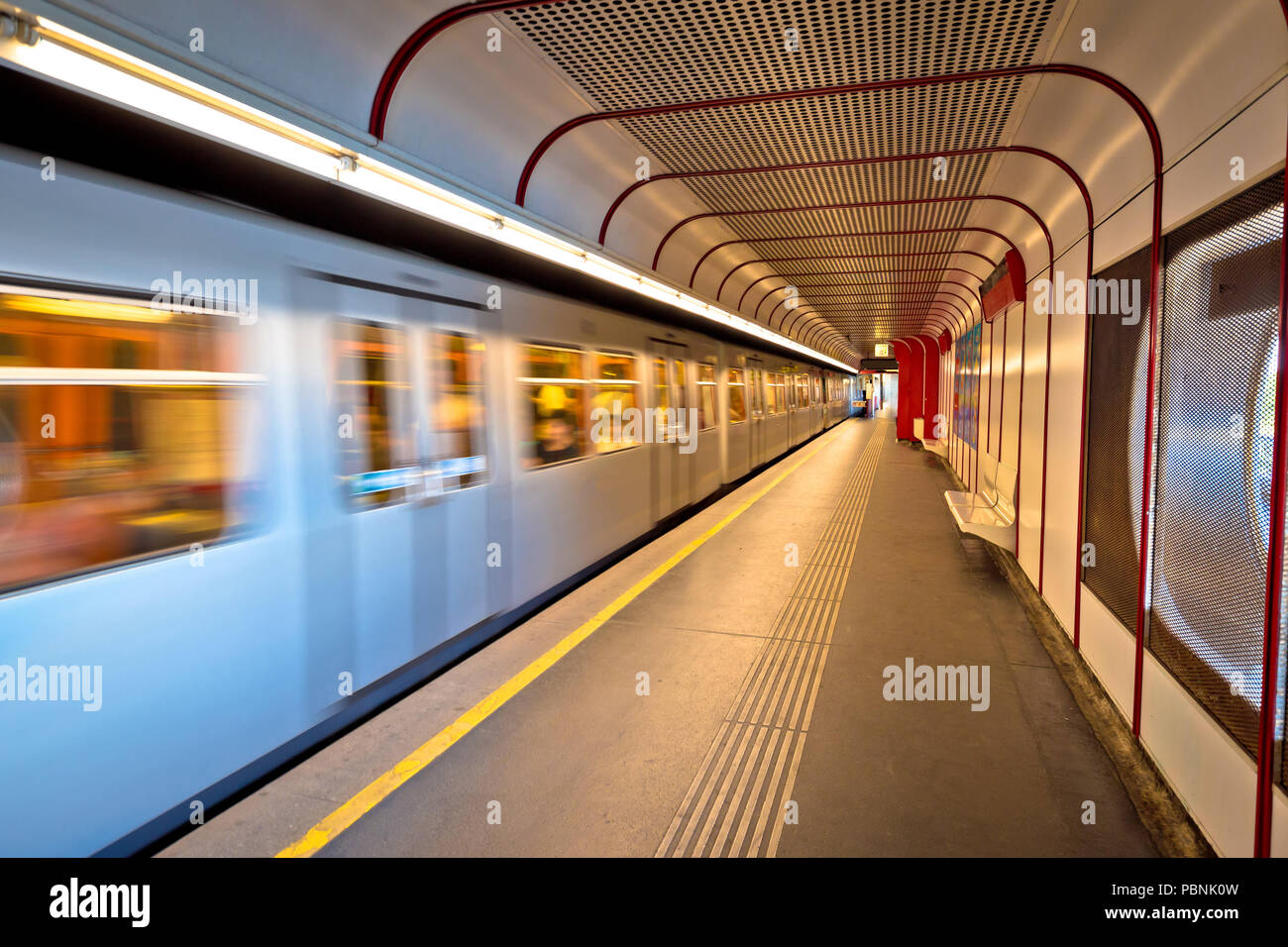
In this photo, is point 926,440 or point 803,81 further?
point 926,440

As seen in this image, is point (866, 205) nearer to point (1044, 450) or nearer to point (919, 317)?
point (1044, 450)

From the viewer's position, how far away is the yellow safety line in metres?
2.81

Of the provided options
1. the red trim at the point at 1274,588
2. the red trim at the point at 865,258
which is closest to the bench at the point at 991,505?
the red trim at the point at 865,258

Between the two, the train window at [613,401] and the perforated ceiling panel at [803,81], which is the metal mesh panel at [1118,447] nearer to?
the perforated ceiling panel at [803,81]

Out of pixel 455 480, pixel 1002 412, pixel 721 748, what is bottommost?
pixel 721 748

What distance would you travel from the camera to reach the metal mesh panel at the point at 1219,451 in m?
2.21

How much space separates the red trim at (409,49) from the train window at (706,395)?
612 cm

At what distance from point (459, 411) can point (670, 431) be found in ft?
14.5

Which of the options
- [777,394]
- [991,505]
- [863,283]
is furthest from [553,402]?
[777,394]

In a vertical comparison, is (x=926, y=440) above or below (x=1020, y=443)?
below

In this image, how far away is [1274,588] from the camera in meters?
2.07

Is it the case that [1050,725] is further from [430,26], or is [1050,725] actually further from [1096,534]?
[430,26]

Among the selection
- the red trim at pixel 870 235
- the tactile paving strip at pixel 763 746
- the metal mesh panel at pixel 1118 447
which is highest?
the red trim at pixel 870 235

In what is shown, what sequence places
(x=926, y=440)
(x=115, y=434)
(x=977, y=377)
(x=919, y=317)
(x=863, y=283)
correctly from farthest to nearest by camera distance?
(x=926, y=440), (x=919, y=317), (x=863, y=283), (x=977, y=377), (x=115, y=434)
